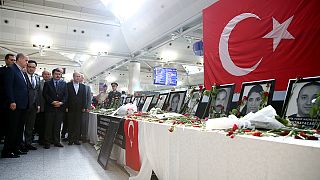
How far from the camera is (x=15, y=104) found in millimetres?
3217

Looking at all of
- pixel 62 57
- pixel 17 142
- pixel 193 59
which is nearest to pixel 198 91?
pixel 17 142

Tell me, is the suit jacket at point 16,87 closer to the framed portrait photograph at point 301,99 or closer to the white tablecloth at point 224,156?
the white tablecloth at point 224,156

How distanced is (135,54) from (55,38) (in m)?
2.80

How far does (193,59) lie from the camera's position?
32.4ft

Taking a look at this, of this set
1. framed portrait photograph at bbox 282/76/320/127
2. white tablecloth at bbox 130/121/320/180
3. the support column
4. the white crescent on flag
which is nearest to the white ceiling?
the support column

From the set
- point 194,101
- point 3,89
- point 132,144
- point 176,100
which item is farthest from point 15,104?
point 194,101

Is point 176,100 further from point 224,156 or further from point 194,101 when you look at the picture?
point 224,156

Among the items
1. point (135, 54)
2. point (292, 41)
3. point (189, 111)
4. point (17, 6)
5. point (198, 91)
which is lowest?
point (189, 111)

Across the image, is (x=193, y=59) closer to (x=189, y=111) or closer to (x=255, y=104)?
(x=189, y=111)

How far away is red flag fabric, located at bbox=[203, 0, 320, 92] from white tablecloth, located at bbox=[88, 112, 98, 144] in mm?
2407

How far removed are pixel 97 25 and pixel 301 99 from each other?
6833mm

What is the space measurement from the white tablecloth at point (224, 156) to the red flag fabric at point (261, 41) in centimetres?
119

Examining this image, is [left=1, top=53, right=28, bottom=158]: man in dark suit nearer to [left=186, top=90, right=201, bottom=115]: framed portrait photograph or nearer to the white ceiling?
[left=186, top=90, right=201, bottom=115]: framed portrait photograph

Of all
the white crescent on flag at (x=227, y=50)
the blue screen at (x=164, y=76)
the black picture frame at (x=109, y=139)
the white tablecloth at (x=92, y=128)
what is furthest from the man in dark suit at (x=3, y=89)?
the blue screen at (x=164, y=76)
